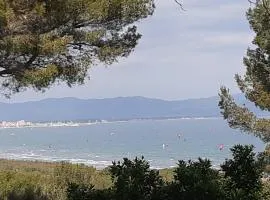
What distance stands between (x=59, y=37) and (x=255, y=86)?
9.04 meters

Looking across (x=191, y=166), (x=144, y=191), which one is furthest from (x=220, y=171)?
(x=144, y=191)

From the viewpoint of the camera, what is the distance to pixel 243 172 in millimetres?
4695

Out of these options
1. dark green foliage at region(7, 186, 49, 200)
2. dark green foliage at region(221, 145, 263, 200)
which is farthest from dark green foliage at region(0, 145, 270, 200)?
dark green foliage at region(7, 186, 49, 200)

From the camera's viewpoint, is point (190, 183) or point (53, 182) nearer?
point (190, 183)

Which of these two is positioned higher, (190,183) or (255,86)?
(255,86)

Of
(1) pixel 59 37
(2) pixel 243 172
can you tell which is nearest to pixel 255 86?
(1) pixel 59 37

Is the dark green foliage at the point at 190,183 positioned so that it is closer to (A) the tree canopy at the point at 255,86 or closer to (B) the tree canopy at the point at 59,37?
(B) the tree canopy at the point at 59,37

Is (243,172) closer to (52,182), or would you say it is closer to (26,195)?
(26,195)

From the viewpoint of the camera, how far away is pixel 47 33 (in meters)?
7.55

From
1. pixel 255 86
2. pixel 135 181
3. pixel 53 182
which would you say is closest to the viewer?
pixel 135 181

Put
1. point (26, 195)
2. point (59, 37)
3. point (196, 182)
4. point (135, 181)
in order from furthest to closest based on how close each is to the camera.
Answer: point (26, 195), point (59, 37), point (135, 181), point (196, 182)

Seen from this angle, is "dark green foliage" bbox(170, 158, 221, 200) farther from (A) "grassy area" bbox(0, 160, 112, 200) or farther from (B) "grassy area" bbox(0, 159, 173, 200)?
(A) "grassy area" bbox(0, 160, 112, 200)

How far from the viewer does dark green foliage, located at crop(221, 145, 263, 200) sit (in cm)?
464

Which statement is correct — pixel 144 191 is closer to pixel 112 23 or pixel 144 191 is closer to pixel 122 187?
pixel 122 187
